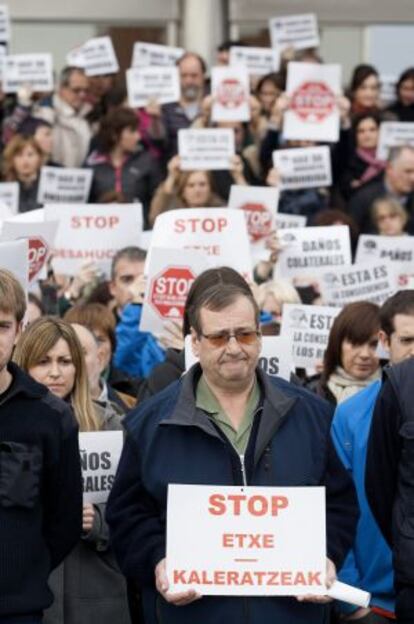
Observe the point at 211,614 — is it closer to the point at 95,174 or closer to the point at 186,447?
the point at 186,447

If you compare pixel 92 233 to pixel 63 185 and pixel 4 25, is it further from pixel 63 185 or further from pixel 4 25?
pixel 4 25

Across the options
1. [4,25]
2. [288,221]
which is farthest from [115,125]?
[4,25]

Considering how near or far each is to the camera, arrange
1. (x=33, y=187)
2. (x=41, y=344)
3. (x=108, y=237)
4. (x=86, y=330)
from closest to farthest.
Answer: (x=41, y=344) < (x=86, y=330) < (x=108, y=237) < (x=33, y=187)

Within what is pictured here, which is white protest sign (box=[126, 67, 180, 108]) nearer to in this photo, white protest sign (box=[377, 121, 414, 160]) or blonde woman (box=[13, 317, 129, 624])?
white protest sign (box=[377, 121, 414, 160])

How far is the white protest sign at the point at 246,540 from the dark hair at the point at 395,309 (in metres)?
1.53

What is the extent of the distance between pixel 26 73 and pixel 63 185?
2226 mm

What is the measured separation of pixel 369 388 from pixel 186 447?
1237mm

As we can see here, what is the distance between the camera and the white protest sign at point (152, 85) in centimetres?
1625

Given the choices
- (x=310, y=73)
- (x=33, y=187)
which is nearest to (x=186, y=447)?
(x=33, y=187)

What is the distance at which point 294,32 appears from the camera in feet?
59.1

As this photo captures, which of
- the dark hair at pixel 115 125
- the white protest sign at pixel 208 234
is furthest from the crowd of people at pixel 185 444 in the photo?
the dark hair at pixel 115 125

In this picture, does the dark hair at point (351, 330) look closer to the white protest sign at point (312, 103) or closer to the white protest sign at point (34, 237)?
the white protest sign at point (34, 237)

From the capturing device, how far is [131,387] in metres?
9.72

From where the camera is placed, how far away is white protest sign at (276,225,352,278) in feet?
41.2
